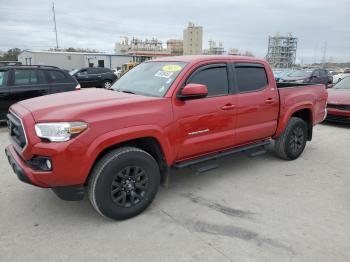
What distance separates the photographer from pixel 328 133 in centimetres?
820

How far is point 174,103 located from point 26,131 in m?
1.64

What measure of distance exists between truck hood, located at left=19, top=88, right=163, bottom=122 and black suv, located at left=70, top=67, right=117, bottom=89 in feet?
53.5

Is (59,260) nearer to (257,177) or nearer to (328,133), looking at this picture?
(257,177)

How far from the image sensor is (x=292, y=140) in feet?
18.8

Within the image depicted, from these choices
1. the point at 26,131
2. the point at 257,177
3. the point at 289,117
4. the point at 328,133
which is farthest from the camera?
the point at 328,133

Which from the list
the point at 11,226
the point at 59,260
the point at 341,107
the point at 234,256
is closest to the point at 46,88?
the point at 11,226

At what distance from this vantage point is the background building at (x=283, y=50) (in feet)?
261

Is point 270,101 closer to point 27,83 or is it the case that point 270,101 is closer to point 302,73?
point 27,83

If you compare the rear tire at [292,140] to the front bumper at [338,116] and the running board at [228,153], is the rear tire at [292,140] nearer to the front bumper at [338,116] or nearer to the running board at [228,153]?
the running board at [228,153]

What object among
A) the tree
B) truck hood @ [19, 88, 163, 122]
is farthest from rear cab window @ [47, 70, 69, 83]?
the tree

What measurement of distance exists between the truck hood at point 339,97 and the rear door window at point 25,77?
8.30 meters

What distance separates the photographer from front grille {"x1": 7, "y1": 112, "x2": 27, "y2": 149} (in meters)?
3.27

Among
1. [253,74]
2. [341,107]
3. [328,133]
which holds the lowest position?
[328,133]

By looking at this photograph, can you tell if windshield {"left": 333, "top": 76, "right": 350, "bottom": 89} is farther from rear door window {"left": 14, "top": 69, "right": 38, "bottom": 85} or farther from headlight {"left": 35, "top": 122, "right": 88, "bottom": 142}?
headlight {"left": 35, "top": 122, "right": 88, "bottom": 142}
